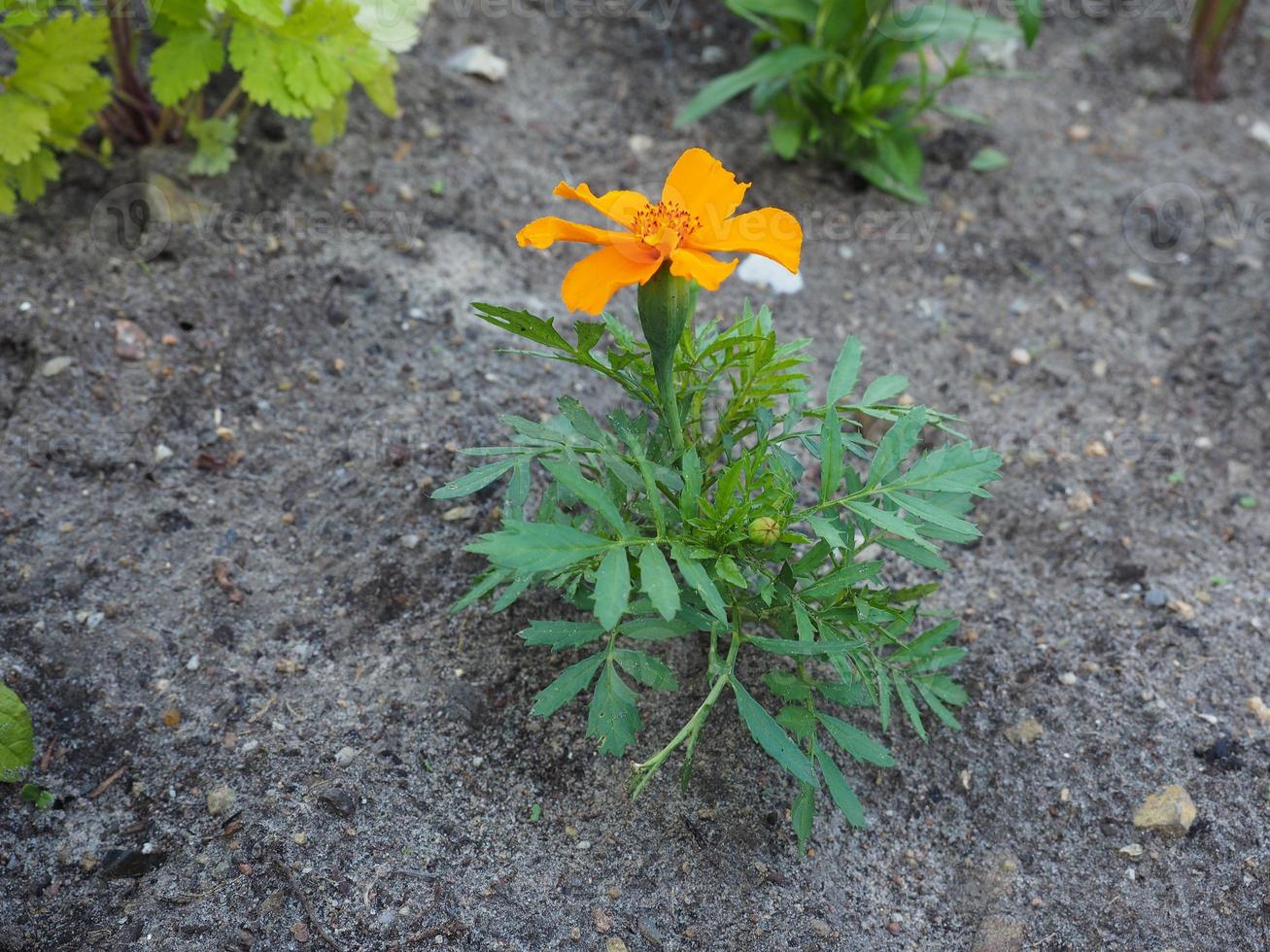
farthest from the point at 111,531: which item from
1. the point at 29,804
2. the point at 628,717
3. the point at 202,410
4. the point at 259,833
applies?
the point at 628,717

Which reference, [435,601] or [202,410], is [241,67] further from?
[435,601]

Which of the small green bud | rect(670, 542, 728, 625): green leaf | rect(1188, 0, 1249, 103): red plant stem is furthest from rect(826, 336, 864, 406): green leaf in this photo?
rect(1188, 0, 1249, 103): red plant stem

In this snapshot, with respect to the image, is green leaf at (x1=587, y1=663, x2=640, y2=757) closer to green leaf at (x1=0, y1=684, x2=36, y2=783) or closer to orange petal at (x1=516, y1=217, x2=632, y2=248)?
orange petal at (x1=516, y1=217, x2=632, y2=248)

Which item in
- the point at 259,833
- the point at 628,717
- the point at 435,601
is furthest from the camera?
the point at 435,601

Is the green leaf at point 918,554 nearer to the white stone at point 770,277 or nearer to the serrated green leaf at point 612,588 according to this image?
the serrated green leaf at point 612,588

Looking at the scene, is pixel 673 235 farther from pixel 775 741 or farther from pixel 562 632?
pixel 775 741

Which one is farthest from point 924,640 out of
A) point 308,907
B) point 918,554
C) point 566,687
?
point 308,907
